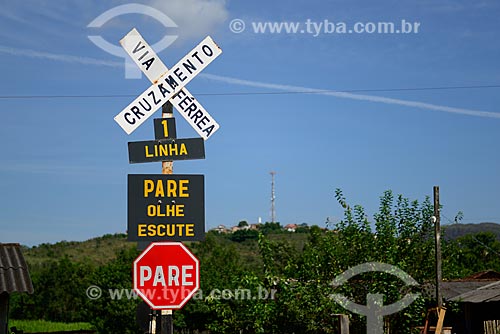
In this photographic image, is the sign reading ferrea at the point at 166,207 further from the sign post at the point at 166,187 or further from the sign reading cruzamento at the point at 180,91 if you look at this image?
the sign reading cruzamento at the point at 180,91

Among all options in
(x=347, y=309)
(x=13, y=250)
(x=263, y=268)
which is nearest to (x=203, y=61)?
(x=13, y=250)

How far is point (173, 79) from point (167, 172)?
1.30 meters

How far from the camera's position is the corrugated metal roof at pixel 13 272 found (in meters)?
13.1

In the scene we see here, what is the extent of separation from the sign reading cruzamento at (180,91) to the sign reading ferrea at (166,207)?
2.59ft

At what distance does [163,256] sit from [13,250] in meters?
6.08

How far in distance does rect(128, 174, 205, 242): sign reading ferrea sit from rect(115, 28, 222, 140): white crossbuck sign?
0.78 metres

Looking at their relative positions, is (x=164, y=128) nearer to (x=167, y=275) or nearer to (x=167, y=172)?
(x=167, y=172)

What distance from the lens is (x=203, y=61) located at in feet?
33.2

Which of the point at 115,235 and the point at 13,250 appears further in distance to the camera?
the point at 115,235

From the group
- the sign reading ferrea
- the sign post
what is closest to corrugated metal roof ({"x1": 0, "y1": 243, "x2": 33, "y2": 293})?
the sign post

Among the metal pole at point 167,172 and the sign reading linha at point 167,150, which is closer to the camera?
the metal pole at point 167,172

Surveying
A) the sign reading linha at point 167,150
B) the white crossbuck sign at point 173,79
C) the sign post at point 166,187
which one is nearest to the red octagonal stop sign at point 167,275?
the sign post at point 166,187

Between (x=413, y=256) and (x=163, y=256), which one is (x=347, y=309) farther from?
(x=163, y=256)

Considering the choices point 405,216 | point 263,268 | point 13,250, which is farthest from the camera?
point 263,268
